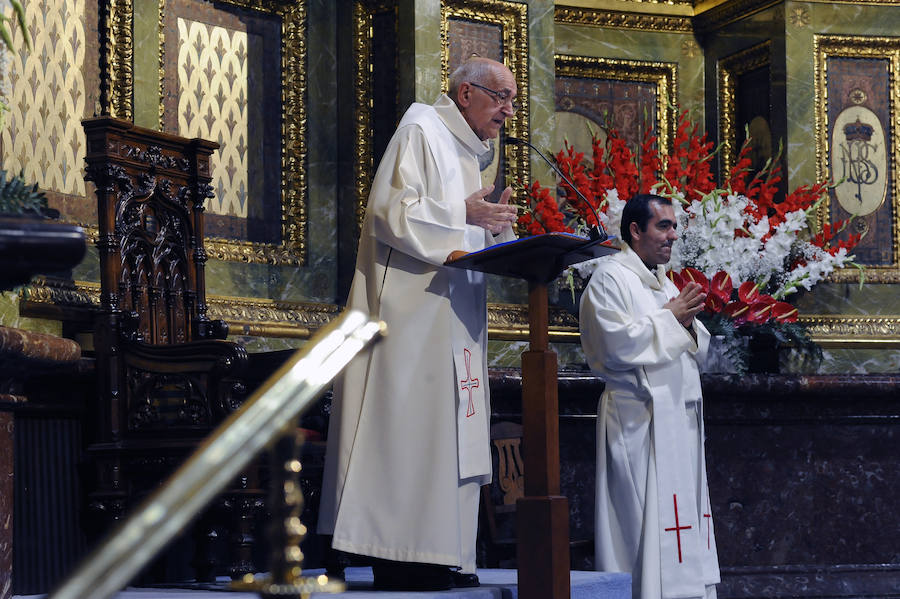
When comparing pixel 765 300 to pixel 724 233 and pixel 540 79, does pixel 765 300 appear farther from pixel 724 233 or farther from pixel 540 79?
pixel 540 79

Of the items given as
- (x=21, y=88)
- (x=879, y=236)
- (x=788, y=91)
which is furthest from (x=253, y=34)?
(x=879, y=236)

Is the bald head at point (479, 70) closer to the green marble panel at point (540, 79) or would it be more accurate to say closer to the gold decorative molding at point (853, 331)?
the green marble panel at point (540, 79)

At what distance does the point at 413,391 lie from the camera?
364cm

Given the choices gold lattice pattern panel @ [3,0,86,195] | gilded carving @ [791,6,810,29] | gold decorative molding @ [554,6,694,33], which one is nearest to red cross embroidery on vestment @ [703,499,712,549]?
gold lattice pattern panel @ [3,0,86,195]

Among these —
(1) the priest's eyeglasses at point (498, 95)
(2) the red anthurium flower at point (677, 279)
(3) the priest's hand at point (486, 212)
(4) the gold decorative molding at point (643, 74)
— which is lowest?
(2) the red anthurium flower at point (677, 279)

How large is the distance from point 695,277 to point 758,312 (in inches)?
13.9

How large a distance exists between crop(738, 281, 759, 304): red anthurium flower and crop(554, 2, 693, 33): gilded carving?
2.40 meters

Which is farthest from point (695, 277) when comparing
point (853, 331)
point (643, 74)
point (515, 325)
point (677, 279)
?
point (643, 74)

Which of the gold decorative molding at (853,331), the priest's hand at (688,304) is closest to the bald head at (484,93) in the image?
the priest's hand at (688,304)

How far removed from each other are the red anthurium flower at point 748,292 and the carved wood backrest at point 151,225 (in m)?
2.40

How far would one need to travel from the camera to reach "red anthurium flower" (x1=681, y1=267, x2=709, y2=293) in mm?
5750

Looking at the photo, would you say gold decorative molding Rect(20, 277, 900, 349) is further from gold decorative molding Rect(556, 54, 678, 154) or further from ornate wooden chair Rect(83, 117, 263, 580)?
gold decorative molding Rect(556, 54, 678, 154)

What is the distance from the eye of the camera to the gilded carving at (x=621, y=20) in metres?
7.53

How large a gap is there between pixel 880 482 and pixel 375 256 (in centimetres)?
318
